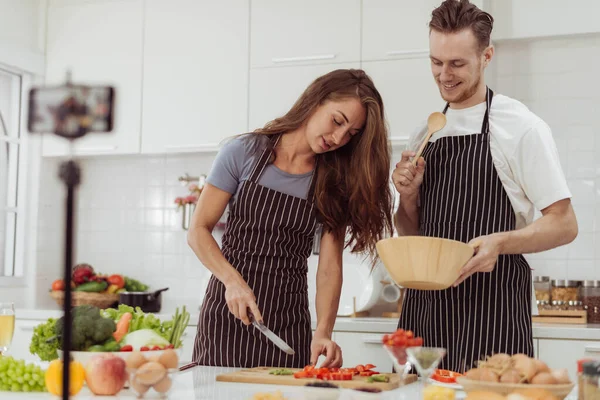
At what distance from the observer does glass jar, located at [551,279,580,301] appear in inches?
132

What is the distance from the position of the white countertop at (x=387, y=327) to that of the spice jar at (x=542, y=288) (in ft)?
0.74

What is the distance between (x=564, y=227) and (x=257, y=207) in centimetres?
83

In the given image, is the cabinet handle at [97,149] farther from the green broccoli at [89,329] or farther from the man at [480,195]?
the green broccoli at [89,329]

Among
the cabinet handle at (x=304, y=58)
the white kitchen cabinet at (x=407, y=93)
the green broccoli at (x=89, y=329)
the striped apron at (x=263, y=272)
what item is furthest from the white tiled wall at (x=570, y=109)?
the green broccoli at (x=89, y=329)

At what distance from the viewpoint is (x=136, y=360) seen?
4.33 ft

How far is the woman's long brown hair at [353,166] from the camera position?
2125 millimetres

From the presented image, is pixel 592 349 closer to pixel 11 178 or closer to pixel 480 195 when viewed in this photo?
pixel 480 195

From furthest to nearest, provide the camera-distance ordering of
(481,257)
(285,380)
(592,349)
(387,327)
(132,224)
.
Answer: (132,224), (387,327), (592,349), (481,257), (285,380)

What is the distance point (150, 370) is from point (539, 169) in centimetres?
114

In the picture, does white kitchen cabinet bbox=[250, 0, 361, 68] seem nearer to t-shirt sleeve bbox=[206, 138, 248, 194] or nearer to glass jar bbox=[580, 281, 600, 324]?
glass jar bbox=[580, 281, 600, 324]

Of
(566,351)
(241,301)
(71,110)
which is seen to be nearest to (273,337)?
(241,301)

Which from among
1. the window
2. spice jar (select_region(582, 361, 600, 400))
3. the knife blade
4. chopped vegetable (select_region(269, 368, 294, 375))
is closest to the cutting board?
chopped vegetable (select_region(269, 368, 294, 375))

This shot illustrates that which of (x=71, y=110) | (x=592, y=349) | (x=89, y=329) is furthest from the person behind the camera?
(x=592, y=349)

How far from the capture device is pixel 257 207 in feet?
7.03
